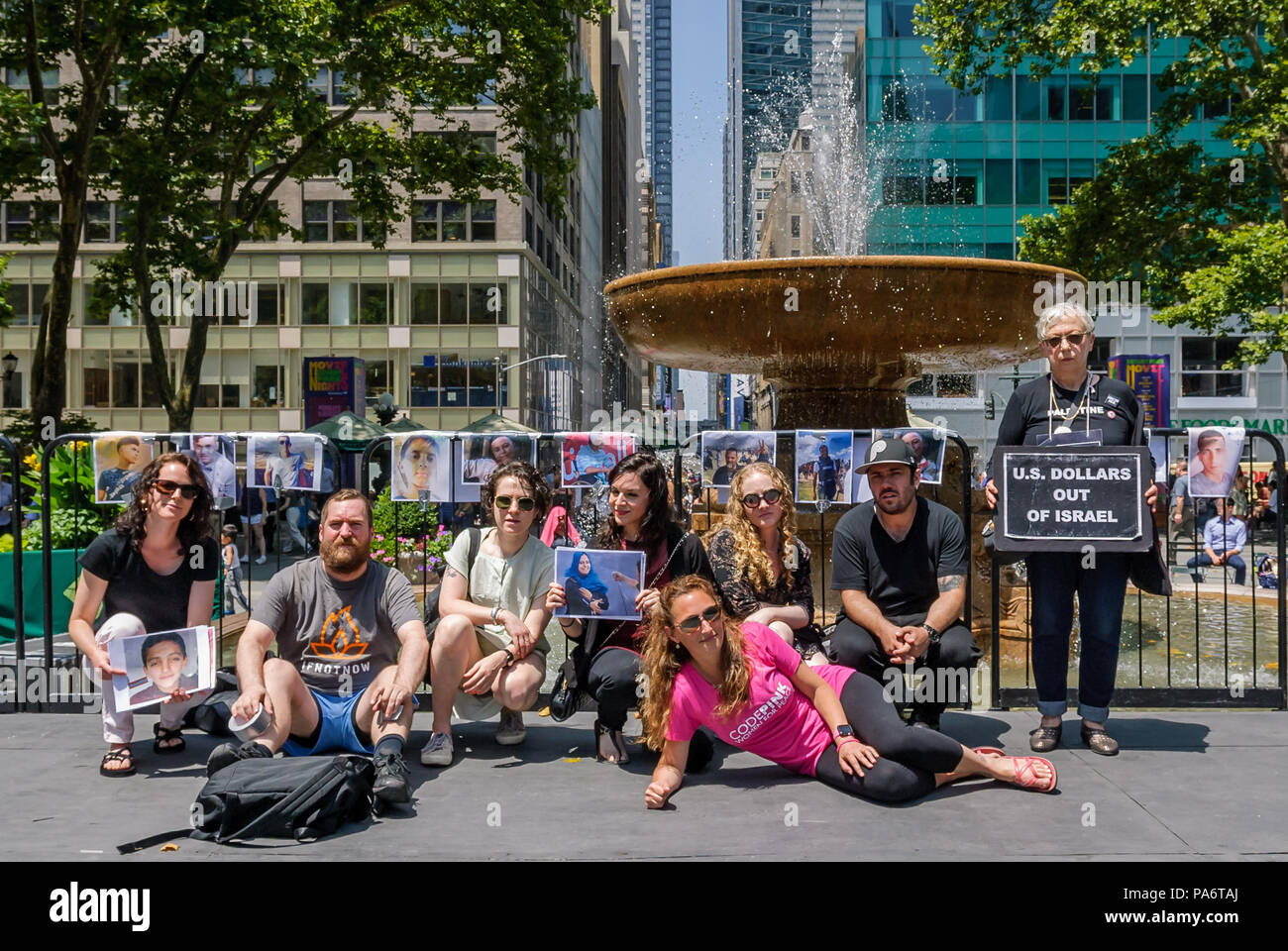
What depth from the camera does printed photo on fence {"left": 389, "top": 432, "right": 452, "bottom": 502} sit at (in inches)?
248

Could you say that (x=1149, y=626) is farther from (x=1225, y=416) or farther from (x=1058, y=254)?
(x=1225, y=416)

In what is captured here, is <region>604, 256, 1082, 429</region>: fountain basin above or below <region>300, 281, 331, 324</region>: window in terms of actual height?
below

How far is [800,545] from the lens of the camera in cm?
548

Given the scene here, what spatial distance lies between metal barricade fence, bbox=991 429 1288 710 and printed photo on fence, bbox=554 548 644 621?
6.48ft

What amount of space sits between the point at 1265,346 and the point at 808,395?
11920 mm

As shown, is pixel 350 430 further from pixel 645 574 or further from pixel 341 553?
pixel 645 574

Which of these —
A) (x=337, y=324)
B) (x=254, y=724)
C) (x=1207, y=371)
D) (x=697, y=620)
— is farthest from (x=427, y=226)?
(x=697, y=620)

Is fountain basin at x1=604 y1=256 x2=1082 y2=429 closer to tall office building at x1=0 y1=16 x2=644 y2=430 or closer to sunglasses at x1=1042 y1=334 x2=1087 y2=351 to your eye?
sunglasses at x1=1042 y1=334 x2=1087 y2=351

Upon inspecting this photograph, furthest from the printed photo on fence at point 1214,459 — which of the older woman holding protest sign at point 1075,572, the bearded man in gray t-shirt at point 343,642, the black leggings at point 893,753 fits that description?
the bearded man in gray t-shirt at point 343,642

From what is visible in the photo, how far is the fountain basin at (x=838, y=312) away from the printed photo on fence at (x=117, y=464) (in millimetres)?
3541

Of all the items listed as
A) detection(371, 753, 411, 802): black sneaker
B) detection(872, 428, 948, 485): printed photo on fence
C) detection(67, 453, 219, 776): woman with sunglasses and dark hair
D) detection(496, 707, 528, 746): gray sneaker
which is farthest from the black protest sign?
detection(67, 453, 219, 776): woman with sunglasses and dark hair

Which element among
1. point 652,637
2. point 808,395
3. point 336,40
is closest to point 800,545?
point 652,637

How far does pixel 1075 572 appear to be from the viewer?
550cm

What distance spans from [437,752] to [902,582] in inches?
92.1
